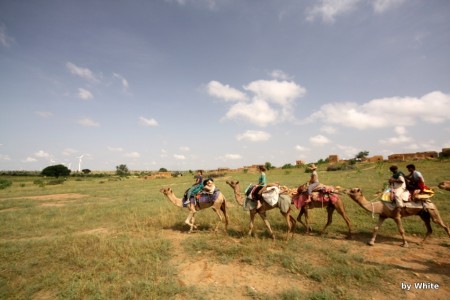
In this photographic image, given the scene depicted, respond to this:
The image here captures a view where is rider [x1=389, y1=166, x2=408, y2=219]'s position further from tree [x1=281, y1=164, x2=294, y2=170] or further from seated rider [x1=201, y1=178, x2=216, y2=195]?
tree [x1=281, y1=164, x2=294, y2=170]

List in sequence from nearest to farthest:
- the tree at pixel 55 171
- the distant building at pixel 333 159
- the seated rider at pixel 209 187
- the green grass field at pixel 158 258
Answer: the green grass field at pixel 158 258 → the seated rider at pixel 209 187 → the distant building at pixel 333 159 → the tree at pixel 55 171

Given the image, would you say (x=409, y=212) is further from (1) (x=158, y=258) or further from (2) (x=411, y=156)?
(2) (x=411, y=156)

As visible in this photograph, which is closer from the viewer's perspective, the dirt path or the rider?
the dirt path

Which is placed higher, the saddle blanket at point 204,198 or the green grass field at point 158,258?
the saddle blanket at point 204,198

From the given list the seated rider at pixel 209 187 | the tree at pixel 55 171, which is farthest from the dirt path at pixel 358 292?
the tree at pixel 55 171

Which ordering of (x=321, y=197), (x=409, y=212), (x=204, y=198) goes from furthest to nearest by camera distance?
(x=204, y=198) → (x=321, y=197) → (x=409, y=212)

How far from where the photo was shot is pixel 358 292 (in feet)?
17.2

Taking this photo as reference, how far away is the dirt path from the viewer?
5.29 meters

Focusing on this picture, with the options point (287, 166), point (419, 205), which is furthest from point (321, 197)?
point (287, 166)

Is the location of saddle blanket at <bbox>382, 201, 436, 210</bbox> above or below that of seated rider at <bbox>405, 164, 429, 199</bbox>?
below

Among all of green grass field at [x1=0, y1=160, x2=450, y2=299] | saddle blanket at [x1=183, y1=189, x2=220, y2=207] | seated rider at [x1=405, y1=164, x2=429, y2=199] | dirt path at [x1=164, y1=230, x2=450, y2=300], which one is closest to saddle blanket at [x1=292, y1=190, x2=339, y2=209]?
green grass field at [x1=0, y1=160, x2=450, y2=299]

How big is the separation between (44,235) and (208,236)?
24.6 feet

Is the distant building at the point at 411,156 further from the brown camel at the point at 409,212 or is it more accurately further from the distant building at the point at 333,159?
the brown camel at the point at 409,212

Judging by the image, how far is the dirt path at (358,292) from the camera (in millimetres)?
5293
